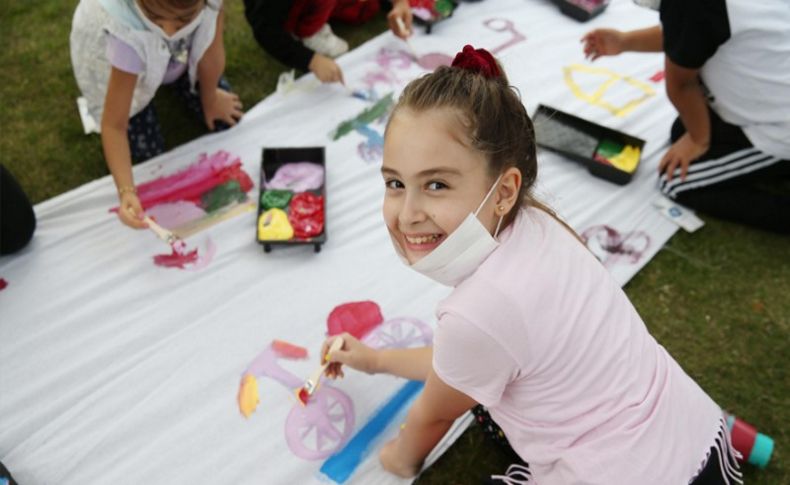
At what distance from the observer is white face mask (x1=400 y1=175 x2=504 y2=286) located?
1094 millimetres

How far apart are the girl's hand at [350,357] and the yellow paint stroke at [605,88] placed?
148 cm

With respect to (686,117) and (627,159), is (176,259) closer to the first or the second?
(627,159)

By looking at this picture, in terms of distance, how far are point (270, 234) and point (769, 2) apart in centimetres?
154

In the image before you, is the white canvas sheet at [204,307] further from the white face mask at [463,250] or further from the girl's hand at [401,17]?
the white face mask at [463,250]

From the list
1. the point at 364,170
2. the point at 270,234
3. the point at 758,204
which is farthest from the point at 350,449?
the point at 758,204

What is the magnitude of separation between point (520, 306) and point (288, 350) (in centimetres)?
88

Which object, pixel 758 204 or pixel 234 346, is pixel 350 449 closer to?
pixel 234 346

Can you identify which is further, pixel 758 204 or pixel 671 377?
pixel 758 204

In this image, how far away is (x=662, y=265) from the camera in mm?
2045

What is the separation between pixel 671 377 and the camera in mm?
1182

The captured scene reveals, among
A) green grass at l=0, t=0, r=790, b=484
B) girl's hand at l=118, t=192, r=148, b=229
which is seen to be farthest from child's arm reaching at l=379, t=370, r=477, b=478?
girl's hand at l=118, t=192, r=148, b=229

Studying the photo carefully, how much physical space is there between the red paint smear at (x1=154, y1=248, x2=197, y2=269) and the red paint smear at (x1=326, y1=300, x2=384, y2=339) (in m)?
0.46

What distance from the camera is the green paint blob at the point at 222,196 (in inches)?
81.0

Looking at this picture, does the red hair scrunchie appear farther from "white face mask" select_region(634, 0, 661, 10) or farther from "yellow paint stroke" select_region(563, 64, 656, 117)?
"yellow paint stroke" select_region(563, 64, 656, 117)
